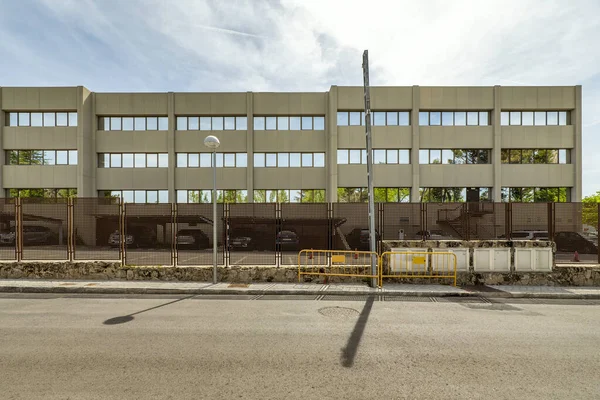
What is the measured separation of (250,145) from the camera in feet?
82.3

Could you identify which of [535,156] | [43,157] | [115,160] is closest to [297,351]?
[115,160]

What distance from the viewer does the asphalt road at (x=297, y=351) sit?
3.64m

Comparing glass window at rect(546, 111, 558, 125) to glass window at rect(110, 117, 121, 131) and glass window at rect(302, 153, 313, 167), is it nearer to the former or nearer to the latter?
glass window at rect(302, 153, 313, 167)

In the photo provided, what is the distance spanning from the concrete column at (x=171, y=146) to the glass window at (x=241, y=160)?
17.6 ft

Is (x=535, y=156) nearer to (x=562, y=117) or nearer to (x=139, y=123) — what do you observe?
(x=562, y=117)

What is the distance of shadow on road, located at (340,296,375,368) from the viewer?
4418 mm

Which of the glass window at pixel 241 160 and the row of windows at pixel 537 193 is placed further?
the glass window at pixel 241 160

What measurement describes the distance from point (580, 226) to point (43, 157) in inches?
1401

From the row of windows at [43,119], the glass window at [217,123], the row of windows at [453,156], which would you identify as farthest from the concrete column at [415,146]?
the row of windows at [43,119]

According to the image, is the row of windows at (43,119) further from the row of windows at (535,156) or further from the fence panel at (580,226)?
the row of windows at (535,156)

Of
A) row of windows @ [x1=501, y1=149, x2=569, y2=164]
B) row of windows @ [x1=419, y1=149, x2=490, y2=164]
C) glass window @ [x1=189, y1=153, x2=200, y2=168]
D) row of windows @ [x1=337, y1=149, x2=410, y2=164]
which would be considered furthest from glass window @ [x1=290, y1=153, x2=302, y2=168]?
row of windows @ [x1=501, y1=149, x2=569, y2=164]

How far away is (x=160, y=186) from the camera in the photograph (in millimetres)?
25109

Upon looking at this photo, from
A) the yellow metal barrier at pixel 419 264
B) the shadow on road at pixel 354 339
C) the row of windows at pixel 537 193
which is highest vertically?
the row of windows at pixel 537 193

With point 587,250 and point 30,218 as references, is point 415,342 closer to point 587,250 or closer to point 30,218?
point 587,250
